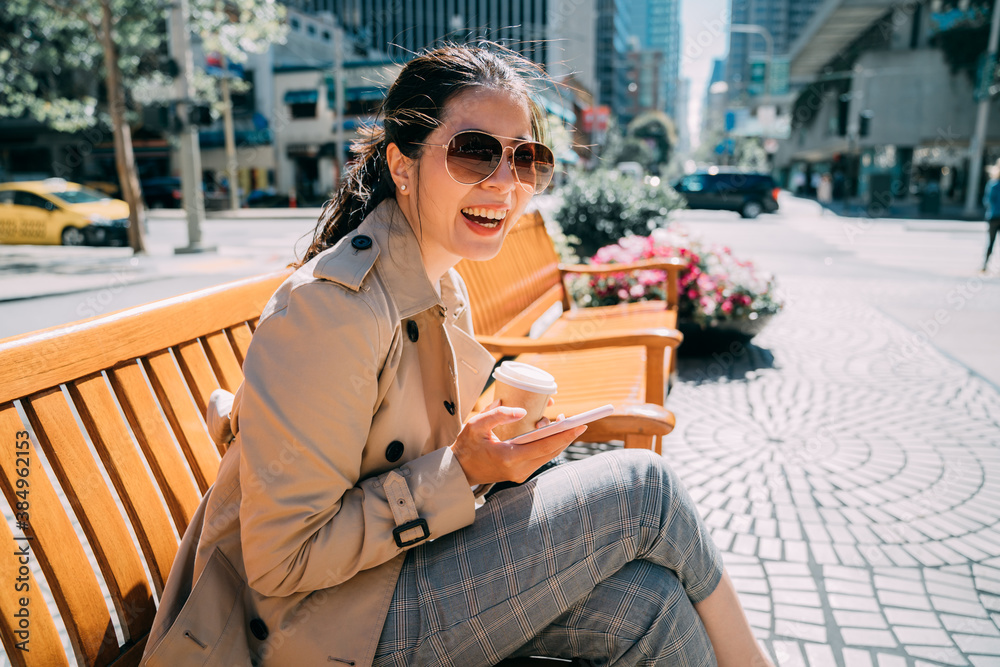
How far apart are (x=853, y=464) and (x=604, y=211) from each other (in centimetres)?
584

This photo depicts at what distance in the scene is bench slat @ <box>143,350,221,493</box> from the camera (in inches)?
62.0

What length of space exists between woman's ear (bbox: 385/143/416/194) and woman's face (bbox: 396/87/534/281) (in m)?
0.01

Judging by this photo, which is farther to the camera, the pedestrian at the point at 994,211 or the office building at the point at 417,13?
the office building at the point at 417,13

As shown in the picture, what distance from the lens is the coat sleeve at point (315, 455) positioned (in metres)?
1.22

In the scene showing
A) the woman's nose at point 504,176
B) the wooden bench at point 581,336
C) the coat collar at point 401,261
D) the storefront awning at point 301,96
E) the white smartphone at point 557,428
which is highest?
the storefront awning at point 301,96

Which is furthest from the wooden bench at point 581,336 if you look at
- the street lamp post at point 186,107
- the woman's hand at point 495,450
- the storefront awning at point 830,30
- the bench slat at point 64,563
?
the storefront awning at point 830,30

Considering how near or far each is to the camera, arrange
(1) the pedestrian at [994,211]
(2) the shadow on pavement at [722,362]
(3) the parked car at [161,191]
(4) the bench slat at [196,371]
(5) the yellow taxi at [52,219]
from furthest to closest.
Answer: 1. (3) the parked car at [161,191]
2. (5) the yellow taxi at [52,219]
3. (1) the pedestrian at [994,211]
4. (2) the shadow on pavement at [722,362]
5. (4) the bench slat at [196,371]

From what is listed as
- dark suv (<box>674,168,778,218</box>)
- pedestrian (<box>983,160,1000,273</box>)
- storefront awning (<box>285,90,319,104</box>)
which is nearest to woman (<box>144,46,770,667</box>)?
pedestrian (<box>983,160,1000,273</box>)

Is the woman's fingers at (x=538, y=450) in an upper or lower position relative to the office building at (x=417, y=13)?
lower

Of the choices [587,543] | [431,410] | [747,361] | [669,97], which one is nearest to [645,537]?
[587,543]

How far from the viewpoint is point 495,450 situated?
1353mm

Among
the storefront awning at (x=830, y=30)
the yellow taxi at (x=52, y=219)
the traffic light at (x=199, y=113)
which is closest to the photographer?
the traffic light at (x=199, y=113)

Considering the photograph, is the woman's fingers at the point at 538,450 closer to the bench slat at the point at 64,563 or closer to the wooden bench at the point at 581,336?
the wooden bench at the point at 581,336

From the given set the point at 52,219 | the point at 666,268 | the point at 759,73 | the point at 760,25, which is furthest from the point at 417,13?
the point at 760,25
